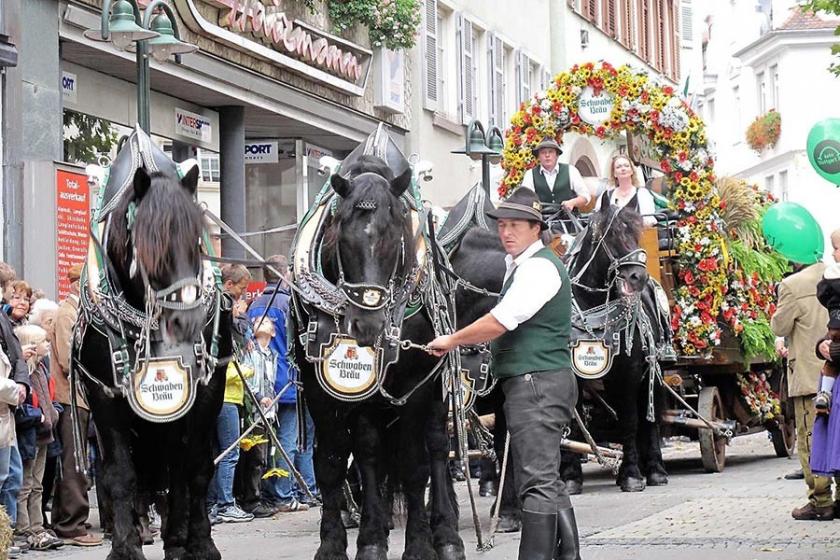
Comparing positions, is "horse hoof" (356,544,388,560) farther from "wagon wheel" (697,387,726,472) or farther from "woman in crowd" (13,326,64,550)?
"wagon wheel" (697,387,726,472)

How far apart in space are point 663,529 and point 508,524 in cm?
100

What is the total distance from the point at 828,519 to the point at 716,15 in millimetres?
54864

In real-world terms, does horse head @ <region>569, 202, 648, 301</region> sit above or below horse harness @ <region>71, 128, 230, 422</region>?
above

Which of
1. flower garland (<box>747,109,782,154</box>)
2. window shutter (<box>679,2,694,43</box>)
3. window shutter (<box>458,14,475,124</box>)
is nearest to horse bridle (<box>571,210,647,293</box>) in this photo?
window shutter (<box>458,14,475,124</box>)

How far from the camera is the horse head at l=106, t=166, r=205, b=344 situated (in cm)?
819

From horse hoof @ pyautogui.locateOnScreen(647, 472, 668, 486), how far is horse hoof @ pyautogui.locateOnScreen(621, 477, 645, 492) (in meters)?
0.57

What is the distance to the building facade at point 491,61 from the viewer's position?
25.9 metres

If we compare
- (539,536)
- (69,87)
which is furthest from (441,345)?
(69,87)

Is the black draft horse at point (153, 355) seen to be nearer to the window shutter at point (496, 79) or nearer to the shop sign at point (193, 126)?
the shop sign at point (193, 126)

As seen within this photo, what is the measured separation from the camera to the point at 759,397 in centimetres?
1664

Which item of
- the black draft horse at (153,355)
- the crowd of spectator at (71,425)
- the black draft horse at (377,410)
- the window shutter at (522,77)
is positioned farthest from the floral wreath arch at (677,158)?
the window shutter at (522,77)

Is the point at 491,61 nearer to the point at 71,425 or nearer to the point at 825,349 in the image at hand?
the point at 71,425

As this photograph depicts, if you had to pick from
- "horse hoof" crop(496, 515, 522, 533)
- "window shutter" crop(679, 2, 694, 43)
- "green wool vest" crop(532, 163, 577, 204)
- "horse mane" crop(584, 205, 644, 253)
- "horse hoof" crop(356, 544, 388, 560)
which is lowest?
"horse hoof" crop(496, 515, 522, 533)

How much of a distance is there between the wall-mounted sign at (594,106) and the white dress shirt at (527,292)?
7558 mm
